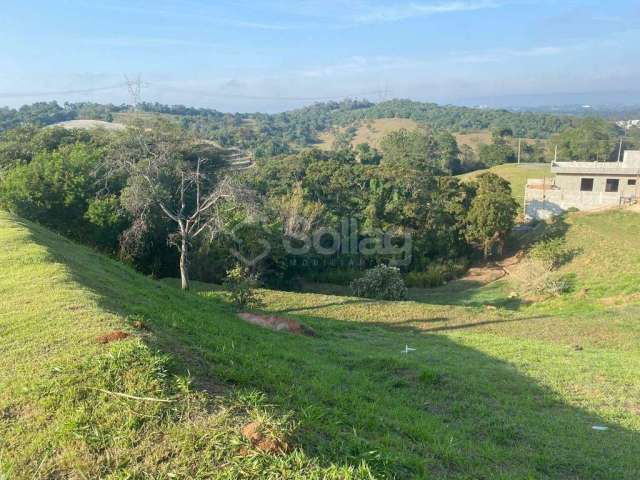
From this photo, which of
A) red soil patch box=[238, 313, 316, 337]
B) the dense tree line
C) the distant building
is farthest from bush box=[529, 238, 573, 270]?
red soil patch box=[238, 313, 316, 337]

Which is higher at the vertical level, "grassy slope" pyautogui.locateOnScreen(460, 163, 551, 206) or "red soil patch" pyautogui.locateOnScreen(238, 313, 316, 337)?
"grassy slope" pyautogui.locateOnScreen(460, 163, 551, 206)

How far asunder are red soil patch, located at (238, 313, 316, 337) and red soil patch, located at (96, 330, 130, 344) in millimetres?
5795

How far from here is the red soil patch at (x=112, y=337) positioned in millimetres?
5336

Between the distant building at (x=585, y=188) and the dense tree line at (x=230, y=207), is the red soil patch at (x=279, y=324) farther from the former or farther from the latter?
the distant building at (x=585, y=188)

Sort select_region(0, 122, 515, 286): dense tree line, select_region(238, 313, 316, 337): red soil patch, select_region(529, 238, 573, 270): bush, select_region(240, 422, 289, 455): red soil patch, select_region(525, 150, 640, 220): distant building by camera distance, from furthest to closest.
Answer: select_region(525, 150, 640, 220): distant building → select_region(529, 238, 573, 270): bush → select_region(0, 122, 515, 286): dense tree line → select_region(238, 313, 316, 337): red soil patch → select_region(240, 422, 289, 455): red soil patch

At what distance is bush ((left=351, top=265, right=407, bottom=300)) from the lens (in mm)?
20250

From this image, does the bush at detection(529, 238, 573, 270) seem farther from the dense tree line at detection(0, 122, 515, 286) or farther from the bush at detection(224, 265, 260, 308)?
the bush at detection(224, 265, 260, 308)

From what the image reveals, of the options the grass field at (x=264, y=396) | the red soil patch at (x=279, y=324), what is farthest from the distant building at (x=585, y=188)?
the red soil patch at (x=279, y=324)

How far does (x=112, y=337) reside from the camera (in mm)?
5379

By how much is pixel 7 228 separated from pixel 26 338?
8.59 meters

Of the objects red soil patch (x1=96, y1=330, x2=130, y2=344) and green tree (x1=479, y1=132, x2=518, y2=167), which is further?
green tree (x1=479, y1=132, x2=518, y2=167)

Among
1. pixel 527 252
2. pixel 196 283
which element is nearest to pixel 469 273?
pixel 527 252

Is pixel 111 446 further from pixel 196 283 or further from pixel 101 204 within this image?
pixel 101 204

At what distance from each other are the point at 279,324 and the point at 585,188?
31.4m
